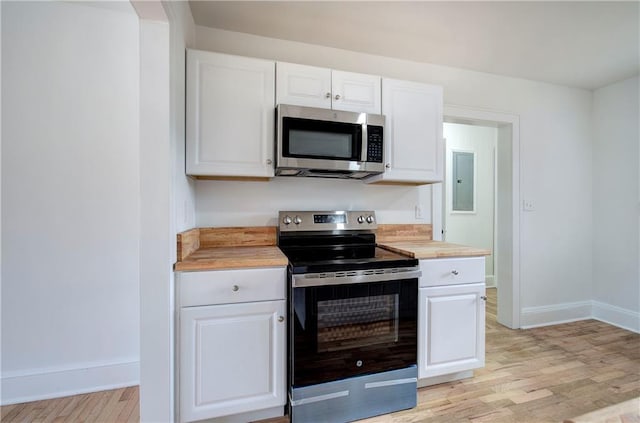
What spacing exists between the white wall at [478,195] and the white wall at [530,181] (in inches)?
45.0

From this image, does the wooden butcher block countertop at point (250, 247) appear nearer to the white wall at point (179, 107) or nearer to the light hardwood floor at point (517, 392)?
the white wall at point (179, 107)

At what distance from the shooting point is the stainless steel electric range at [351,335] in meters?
1.51

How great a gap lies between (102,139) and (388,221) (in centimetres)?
206

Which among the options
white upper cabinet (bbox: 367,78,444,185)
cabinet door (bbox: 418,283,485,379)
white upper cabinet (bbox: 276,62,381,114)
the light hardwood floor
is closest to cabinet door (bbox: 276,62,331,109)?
white upper cabinet (bbox: 276,62,381,114)

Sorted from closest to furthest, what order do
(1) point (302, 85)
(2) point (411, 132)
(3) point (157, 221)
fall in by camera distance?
(3) point (157, 221), (1) point (302, 85), (2) point (411, 132)

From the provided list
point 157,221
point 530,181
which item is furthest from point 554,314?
point 157,221

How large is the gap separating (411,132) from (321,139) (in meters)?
0.68

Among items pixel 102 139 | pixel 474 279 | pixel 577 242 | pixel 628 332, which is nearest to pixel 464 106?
pixel 474 279

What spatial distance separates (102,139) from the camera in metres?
1.87

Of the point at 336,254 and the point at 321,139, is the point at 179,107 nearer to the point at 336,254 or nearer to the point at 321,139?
the point at 321,139

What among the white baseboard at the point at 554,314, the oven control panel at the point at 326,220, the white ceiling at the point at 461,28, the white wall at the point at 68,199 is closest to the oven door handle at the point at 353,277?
the oven control panel at the point at 326,220

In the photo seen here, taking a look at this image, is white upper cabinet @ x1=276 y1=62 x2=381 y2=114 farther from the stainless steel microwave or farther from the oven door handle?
the oven door handle

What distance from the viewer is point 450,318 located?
1829 millimetres

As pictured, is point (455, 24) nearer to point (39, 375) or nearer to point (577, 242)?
point (577, 242)
